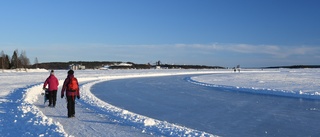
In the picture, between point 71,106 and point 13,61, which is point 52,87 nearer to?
point 71,106

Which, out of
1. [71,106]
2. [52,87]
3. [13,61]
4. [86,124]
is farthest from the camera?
[13,61]

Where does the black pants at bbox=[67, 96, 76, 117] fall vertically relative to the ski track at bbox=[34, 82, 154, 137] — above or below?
above

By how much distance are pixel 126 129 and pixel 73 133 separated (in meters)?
1.07

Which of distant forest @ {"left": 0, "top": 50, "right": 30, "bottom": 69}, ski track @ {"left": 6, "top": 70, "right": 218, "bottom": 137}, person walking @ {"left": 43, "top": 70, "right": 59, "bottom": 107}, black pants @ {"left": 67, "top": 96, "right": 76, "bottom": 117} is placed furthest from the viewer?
distant forest @ {"left": 0, "top": 50, "right": 30, "bottom": 69}

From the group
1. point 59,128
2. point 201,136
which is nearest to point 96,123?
point 59,128

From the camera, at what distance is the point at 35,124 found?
736 centimetres

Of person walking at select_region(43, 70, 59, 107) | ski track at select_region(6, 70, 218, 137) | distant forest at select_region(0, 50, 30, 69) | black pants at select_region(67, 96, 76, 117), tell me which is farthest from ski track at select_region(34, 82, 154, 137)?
distant forest at select_region(0, 50, 30, 69)

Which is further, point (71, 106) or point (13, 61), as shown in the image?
point (13, 61)

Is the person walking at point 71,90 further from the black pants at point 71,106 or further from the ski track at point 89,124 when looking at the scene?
the ski track at point 89,124

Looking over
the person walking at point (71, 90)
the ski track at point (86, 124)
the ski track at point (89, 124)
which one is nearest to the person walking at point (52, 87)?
the ski track at point (89, 124)

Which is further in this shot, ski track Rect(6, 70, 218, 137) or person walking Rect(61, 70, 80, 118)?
person walking Rect(61, 70, 80, 118)

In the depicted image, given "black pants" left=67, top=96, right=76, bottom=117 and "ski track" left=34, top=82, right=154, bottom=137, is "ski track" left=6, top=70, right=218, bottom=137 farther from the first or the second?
"black pants" left=67, top=96, right=76, bottom=117

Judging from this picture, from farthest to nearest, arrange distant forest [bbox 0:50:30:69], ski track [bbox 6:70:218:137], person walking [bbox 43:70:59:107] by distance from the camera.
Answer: distant forest [bbox 0:50:30:69]
person walking [bbox 43:70:59:107]
ski track [bbox 6:70:218:137]

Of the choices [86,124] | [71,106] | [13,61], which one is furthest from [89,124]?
[13,61]
